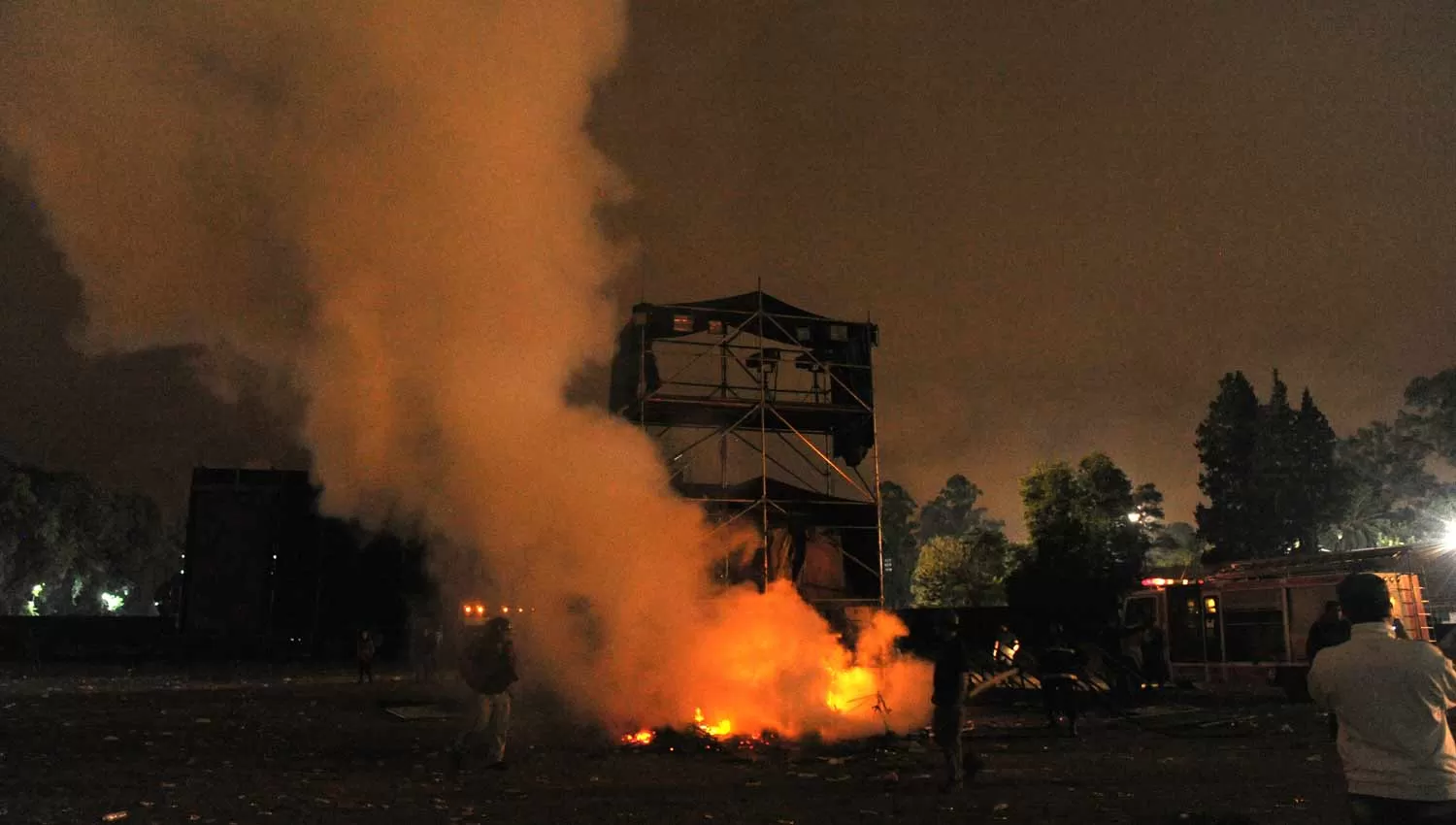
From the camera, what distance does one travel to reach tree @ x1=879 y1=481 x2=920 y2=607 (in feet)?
271

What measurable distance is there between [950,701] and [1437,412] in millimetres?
53223

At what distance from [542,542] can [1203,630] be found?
17.2 meters

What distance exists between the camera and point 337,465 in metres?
17.0

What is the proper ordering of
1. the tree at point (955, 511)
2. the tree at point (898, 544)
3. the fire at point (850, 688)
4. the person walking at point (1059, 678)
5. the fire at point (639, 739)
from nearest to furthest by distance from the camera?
the fire at point (639, 739), the fire at point (850, 688), the person walking at point (1059, 678), the tree at point (898, 544), the tree at point (955, 511)

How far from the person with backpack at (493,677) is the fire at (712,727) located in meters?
3.45

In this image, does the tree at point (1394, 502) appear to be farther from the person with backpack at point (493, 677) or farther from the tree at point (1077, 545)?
the person with backpack at point (493, 677)

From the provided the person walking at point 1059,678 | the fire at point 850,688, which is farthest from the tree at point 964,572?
the fire at point 850,688

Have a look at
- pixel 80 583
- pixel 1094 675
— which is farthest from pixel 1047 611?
pixel 80 583

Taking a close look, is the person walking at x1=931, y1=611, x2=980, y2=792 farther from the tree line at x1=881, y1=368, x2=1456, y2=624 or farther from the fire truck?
the tree line at x1=881, y1=368, x2=1456, y2=624

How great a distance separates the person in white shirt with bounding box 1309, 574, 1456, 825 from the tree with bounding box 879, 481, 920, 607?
76939 mm

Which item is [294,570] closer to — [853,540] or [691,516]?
[853,540]

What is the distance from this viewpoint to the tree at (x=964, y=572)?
180ft

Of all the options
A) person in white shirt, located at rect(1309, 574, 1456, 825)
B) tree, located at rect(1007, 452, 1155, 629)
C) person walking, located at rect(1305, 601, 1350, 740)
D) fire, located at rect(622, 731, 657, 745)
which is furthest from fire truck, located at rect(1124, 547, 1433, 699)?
person in white shirt, located at rect(1309, 574, 1456, 825)

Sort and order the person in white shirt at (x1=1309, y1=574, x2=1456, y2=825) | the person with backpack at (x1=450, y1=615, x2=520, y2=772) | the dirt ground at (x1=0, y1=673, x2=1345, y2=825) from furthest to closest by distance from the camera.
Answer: the person with backpack at (x1=450, y1=615, x2=520, y2=772) < the dirt ground at (x1=0, y1=673, x2=1345, y2=825) < the person in white shirt at (x1=1309, y1=574, x2=1456, y2=825)
